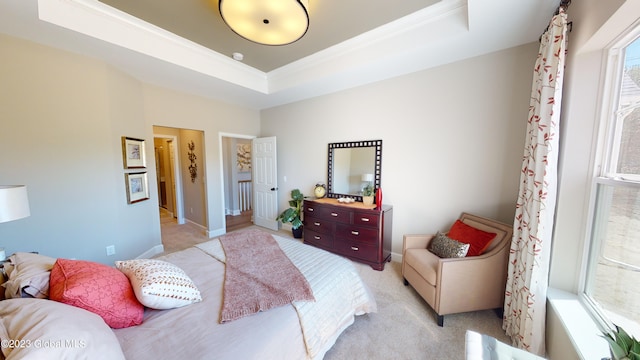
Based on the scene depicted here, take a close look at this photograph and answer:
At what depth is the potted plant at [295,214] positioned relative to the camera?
3.74 m

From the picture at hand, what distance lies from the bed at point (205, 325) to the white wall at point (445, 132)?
1563 mm

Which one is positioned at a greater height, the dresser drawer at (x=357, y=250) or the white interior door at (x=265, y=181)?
the white interior door at (x=265, y=181)

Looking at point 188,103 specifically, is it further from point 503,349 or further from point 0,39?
point 503,349

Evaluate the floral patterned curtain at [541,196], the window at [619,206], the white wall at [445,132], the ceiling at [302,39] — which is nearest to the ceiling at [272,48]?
the ceiling at [302,39]

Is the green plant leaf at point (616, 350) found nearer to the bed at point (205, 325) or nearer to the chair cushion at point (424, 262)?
the chair cushion at point (424, 262)

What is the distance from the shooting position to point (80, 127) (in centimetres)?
229

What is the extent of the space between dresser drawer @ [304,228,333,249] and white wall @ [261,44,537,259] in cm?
96

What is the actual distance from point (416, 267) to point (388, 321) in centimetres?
57

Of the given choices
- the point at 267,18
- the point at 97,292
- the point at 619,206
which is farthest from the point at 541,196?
the point at 97,292

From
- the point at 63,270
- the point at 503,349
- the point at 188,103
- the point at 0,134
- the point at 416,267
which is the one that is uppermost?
the point at 188,103

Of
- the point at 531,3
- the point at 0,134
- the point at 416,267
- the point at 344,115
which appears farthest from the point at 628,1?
the point at 0,134

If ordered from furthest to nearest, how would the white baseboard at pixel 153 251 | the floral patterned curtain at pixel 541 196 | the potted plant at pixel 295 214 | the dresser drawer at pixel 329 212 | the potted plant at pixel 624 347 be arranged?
1. the potted plant at pixel 295 214
2. the white baseboard at pixel 153 251
3. the dresser drawer at pixel 329 212
4. the floral patterned curtain at pixel 541 196
5. the potted plant at pixel 624 347

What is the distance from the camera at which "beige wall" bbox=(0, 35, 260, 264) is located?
1.95 meters

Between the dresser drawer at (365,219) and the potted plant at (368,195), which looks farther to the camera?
the potted plant at (368,195)
